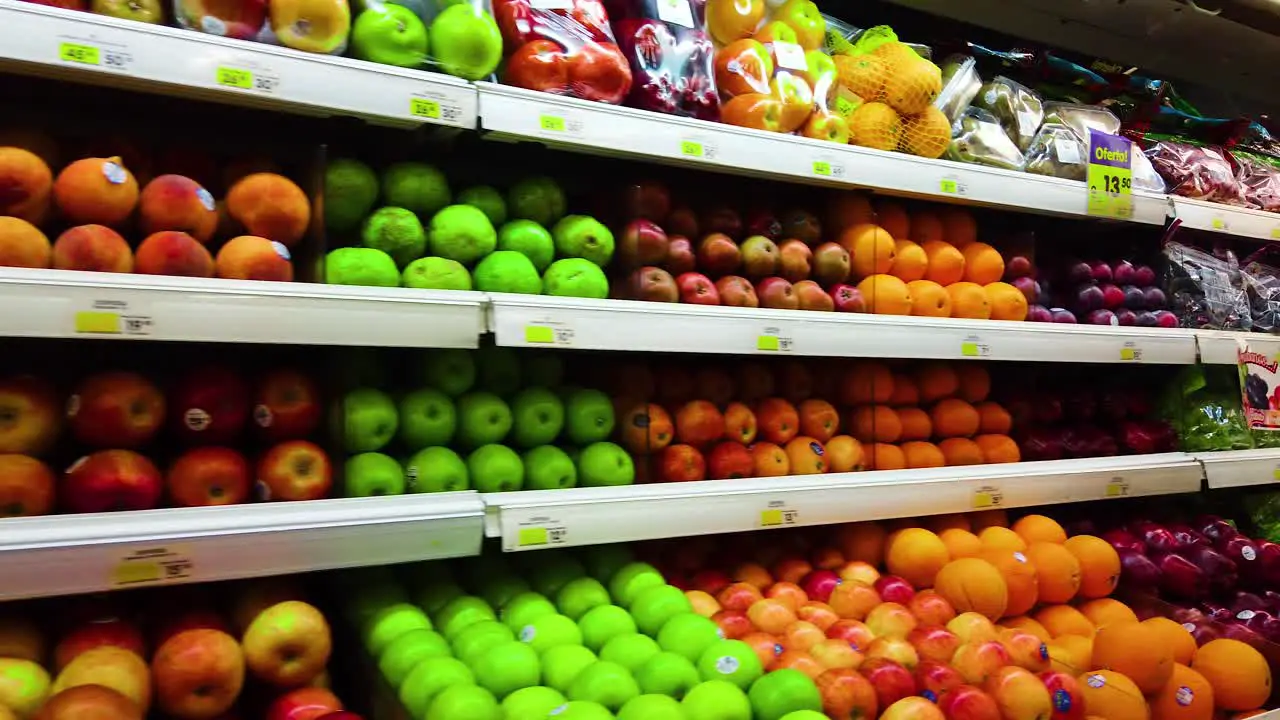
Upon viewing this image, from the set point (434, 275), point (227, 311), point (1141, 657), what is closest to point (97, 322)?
point (227, 311)

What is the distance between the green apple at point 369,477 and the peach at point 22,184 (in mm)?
619

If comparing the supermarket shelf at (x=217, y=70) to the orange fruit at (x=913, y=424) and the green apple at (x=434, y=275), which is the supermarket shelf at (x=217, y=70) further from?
the orange fruit at (x=913, y=424)

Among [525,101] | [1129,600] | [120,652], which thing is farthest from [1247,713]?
[120,652]

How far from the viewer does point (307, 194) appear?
4.71ft

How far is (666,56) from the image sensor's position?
68.1 inches

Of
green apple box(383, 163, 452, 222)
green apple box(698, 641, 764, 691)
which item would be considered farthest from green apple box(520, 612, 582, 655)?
green apple box(383, 163, 452, 222)

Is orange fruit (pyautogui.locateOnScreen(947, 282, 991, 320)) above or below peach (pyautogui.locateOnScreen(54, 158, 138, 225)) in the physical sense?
below

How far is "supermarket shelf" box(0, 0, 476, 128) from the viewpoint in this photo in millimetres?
1097

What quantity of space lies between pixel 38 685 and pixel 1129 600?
219 centimetres

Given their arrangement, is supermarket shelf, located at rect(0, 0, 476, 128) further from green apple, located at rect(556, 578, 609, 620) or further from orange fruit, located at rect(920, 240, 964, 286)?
orange fruit, located at rect(920, 240, 964, 286)

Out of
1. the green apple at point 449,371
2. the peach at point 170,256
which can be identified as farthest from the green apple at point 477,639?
the peach at point 170,256

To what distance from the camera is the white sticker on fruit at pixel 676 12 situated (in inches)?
70.6

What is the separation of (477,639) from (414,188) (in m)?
0.86

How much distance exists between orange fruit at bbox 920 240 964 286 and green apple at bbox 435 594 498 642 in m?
1.42
